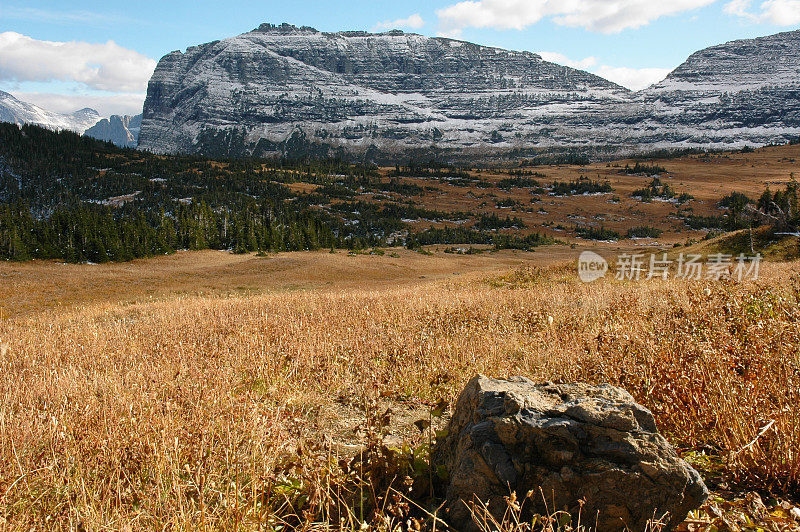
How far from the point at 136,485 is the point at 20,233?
215 ft

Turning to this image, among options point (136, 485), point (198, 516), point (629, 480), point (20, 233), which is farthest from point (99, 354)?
point (20, 233)

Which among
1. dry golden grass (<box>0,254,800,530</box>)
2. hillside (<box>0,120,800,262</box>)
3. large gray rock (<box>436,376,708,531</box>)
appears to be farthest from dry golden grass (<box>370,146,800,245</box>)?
large gray rock (<box>436,376,708,531</box>)

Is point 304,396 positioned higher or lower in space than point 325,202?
lower

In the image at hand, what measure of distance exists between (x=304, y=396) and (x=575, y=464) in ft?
10.4

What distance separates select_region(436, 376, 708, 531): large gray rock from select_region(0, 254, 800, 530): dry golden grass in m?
0.55

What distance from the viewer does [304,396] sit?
15.8 feet

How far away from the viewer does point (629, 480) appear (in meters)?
Answer: 2.32

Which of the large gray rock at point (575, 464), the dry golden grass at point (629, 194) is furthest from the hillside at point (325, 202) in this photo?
the large gray rock at point (575, 464)

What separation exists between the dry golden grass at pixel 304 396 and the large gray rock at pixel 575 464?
55 centimetres

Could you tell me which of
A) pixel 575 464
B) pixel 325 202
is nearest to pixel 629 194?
pixel 325 202

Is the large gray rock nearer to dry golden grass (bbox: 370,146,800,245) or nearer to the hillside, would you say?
the hillside

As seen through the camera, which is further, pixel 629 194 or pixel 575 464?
pixel 629 194

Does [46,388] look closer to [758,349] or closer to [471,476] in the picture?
[471,476]

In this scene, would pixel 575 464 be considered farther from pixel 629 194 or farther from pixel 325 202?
pixel 629 194
